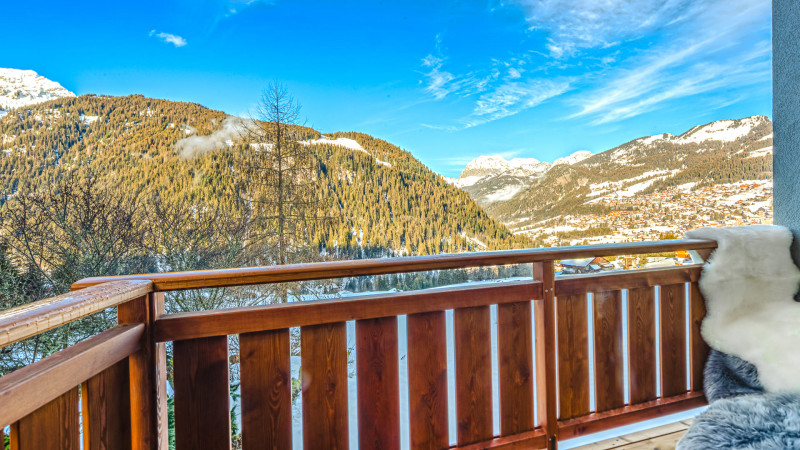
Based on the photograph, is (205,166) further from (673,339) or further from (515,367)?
(673,339)

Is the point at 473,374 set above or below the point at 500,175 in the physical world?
below

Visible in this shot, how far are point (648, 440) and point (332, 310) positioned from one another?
4.33ft

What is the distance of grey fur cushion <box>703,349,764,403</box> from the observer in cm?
139

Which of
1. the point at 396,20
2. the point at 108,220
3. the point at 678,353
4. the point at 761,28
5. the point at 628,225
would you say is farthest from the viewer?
the point at 396,20

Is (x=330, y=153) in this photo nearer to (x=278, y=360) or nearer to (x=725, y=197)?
(x=725, y=197)

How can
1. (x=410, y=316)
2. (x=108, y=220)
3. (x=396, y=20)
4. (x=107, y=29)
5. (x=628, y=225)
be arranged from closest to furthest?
(x=410, y=316)
(x=628, y=225)
(x=108, y=220)
(x=396, y=20)
(x=107, y=29)

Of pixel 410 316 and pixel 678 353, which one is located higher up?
pixel 410 316

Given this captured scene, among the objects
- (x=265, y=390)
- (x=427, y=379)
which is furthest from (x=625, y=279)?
(x=265, y=390)

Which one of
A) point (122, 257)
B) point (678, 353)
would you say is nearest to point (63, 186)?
point (122, 257)

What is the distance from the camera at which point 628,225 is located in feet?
24.7

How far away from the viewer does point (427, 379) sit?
4.11 feet

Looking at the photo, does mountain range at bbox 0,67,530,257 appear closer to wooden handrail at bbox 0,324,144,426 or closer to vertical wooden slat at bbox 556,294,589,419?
vertical wooden slat at bbox 556,294,589,419

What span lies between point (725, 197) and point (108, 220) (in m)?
11.7

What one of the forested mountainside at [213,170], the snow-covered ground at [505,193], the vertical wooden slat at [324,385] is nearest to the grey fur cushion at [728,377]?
the vertical wooden slat at [324,385]
